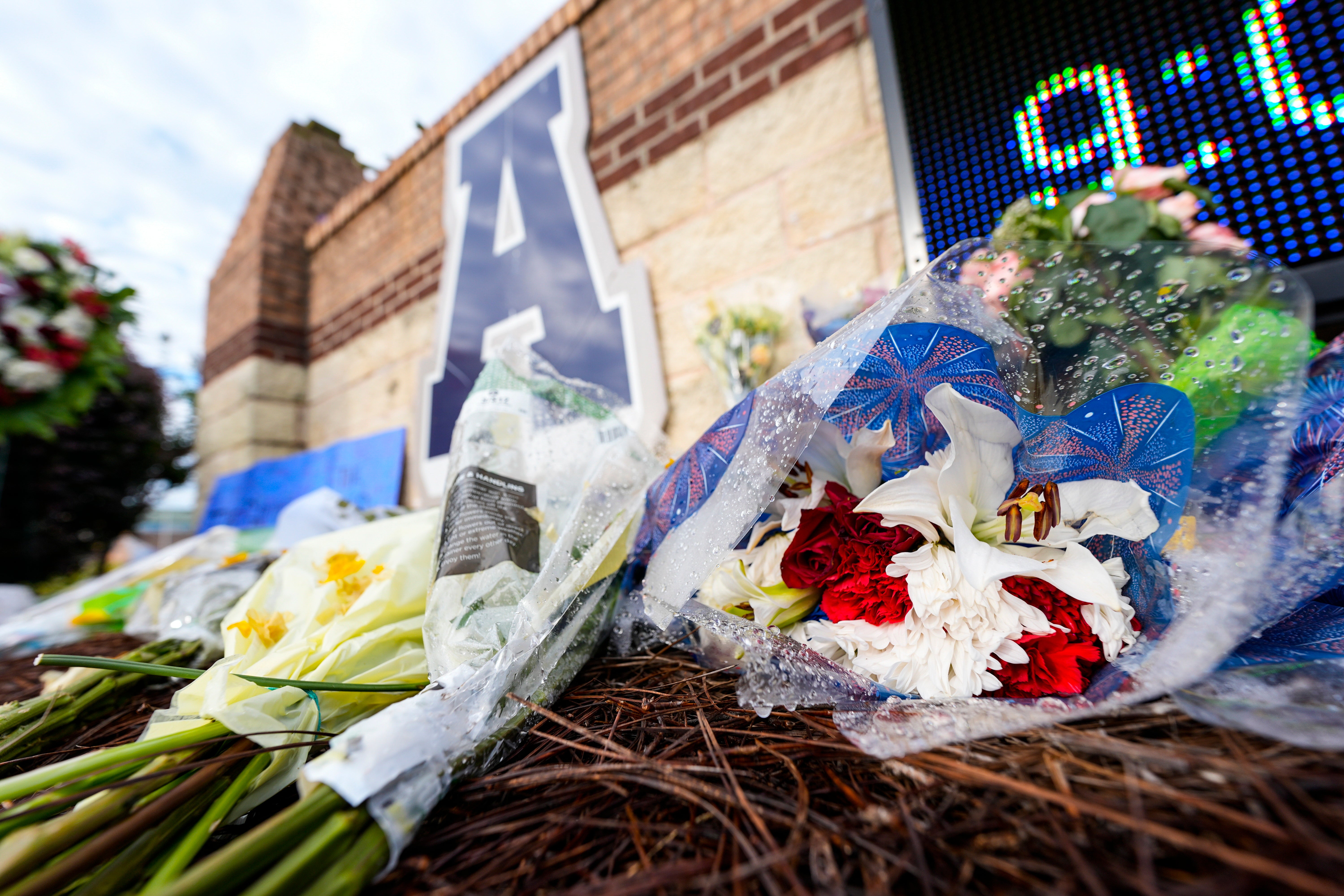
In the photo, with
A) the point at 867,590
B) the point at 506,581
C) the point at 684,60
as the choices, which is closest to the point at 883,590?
the point at 867,590

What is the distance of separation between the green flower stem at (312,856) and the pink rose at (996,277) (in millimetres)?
687

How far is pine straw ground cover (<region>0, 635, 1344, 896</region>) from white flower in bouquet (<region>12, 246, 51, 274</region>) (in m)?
3.29

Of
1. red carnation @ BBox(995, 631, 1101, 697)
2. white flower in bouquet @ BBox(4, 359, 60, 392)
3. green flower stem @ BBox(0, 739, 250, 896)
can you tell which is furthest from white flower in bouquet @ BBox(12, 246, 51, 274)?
red carnation @ BBox(995, 631, 1101, 697)

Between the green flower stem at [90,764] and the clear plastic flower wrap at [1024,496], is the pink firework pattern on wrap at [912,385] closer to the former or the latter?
the clear plastic flower wrap at [1024,496]

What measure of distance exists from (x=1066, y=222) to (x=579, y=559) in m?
0.92

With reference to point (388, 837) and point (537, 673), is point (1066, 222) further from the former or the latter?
point (388, 837)

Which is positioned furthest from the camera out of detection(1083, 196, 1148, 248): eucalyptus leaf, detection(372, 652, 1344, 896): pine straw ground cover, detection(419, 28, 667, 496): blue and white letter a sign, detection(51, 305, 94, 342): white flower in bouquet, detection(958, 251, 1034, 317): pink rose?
detection(51, 305, 94, 342): white flower in bouquet

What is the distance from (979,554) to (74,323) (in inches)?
144

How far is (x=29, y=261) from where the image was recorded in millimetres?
2303

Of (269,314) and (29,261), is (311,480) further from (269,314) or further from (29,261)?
(29,261)

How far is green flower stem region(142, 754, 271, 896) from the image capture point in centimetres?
33

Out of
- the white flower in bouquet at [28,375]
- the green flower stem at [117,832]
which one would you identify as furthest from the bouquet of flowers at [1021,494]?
the white flower in bouquet at [28,375]

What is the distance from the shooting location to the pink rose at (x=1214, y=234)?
0.82 metres

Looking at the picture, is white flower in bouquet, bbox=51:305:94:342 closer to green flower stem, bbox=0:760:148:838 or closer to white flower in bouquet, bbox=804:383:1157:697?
green flower stem, bbox=0:760:148:838
